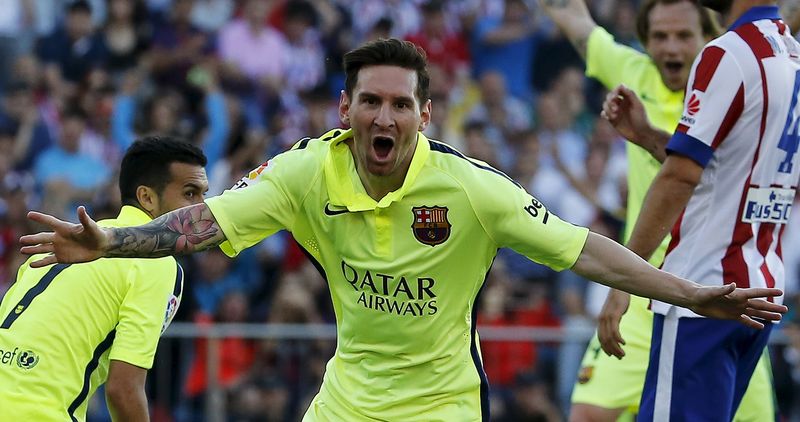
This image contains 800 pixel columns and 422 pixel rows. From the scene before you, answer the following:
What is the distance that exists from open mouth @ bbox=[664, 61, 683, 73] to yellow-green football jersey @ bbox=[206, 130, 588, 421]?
2.42 metres

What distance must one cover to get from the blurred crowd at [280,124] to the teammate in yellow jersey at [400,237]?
20.5 ft

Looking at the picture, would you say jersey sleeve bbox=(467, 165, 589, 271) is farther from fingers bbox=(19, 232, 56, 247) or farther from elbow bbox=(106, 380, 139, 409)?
elbow bbox=(106, 380, 139, 409)

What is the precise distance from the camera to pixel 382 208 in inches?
228

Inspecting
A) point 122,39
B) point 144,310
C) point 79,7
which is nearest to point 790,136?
point 144,310

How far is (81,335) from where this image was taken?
645cm

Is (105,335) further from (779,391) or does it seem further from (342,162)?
(779,391)

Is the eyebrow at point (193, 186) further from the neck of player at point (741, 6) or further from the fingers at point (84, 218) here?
the neck of player at point (741, 6)

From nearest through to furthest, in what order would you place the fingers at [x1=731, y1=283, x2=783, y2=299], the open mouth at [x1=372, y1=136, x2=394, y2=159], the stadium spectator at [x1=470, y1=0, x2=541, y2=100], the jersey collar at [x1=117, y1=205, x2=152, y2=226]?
the fingers at [x1=731, y1=283, x2=783, y2=299] → the open mouth at [x1=372, y1=136, x2=394, y2=159] → the jersey collar at [x1=117, y1=205, x2=152, y2=226] → the stadium spectator at [x1=470, y1=0, x2=541, y2=100]

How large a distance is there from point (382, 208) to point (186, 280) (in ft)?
23.4

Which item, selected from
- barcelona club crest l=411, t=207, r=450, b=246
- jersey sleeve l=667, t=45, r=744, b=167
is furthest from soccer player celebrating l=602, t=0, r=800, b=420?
barcelona club crest l=411, t=207, r=450, b=246

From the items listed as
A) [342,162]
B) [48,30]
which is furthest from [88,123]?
[342,162]

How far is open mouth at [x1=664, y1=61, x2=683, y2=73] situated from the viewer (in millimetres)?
7879

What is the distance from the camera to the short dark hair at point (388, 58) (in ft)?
19.1

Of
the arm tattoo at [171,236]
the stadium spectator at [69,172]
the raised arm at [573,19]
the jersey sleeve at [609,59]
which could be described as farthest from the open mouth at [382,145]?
the stadium spectator at [69,172]
